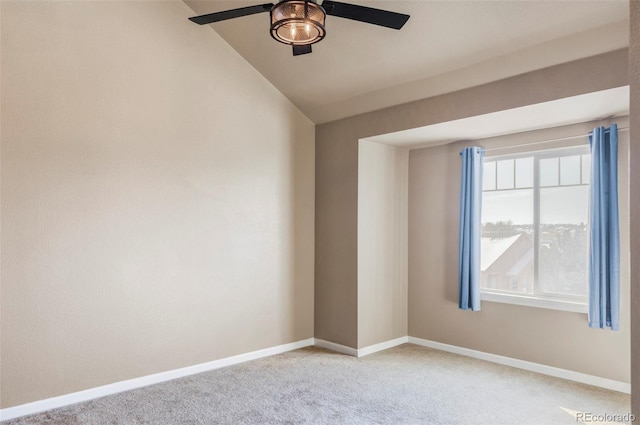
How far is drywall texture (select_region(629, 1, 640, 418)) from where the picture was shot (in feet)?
2.84

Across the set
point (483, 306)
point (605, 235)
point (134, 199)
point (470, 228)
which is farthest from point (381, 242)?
point (134, 199)

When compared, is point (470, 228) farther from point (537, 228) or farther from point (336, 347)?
point (336, 347)

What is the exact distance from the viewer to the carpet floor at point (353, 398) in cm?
324

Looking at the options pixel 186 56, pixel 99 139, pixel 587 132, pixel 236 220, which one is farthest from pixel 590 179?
pixel 99 139

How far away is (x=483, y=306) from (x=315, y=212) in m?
2.08

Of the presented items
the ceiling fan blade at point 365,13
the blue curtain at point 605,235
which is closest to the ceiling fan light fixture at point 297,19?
Answer: the ceiling fan blade at point 365,13

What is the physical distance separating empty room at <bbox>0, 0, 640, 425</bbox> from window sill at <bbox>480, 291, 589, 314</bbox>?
2 cm

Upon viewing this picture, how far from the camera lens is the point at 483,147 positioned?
478 centimetres

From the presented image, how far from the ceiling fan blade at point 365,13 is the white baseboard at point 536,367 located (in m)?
3.39

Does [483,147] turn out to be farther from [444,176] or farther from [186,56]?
[186,56]

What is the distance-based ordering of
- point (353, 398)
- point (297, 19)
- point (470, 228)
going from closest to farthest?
point (297, 19)
point (353, 398)
point (470, 228)

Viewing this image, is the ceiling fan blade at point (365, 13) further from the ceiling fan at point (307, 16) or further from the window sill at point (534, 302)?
the window sill at point (534, 302)

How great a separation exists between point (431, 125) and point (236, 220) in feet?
6.87

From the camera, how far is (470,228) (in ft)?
15.4
